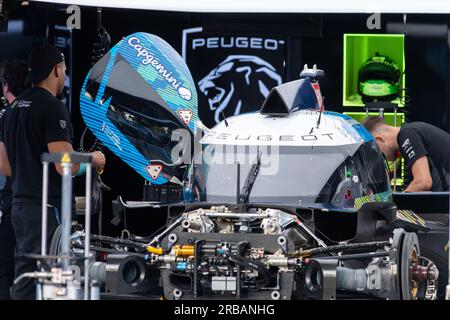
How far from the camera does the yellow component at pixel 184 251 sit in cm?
1047

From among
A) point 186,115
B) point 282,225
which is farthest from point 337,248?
point 186,115

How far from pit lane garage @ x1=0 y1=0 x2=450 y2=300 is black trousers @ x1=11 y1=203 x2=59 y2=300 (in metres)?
0.15

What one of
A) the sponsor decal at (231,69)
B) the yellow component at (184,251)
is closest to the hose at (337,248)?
the yellow component at (184,251)

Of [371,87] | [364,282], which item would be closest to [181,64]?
[371,87]

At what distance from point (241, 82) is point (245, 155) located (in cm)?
573

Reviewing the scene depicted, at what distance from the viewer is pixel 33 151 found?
448 inches

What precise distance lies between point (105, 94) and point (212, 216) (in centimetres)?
383

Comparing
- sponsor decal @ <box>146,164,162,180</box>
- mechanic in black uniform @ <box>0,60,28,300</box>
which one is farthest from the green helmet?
mechanic in black uniform @ <box>0,60,28,300</box>

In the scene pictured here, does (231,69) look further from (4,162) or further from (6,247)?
(4,162)

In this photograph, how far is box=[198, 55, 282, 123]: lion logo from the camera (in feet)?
56.9

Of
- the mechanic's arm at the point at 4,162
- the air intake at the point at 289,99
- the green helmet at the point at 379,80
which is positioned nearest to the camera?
the mechanic's arm at the point at 4,162

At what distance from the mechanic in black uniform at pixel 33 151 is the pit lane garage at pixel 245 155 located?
21cm

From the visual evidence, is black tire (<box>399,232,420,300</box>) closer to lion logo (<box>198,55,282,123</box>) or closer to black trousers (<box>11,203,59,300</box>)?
black trousers (<box>11,203,59,300</box>)

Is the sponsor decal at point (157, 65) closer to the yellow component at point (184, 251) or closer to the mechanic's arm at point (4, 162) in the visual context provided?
the mechanic's arm at point (4, 162)
